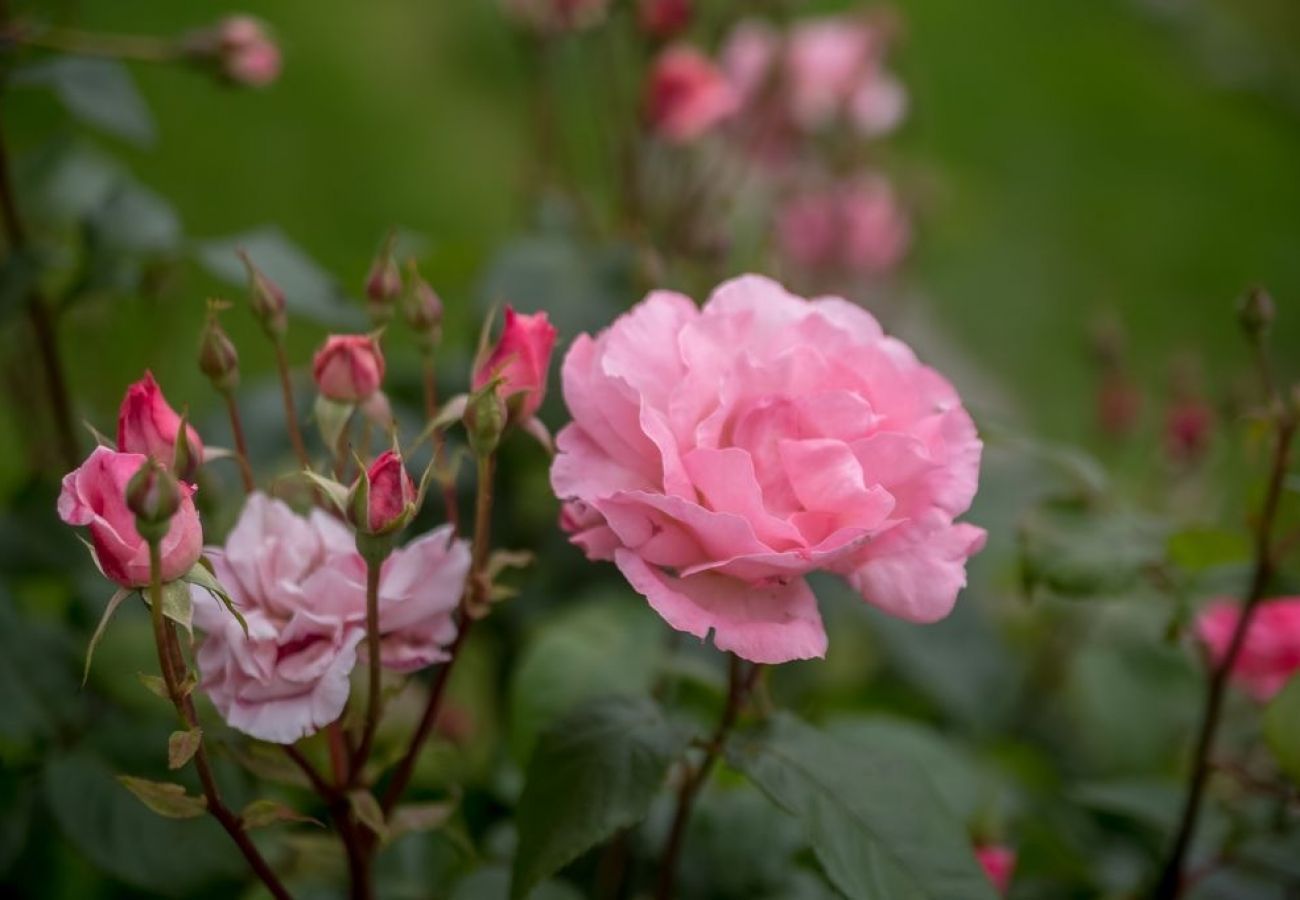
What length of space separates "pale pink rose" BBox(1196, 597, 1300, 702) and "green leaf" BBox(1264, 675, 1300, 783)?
108 mm

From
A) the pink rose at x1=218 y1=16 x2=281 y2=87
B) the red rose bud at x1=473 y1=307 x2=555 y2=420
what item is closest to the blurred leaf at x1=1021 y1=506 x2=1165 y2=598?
the red rose bud at x1=473 y1=307 x2=555 y2=420

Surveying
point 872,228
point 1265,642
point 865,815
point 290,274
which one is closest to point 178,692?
point 865,815

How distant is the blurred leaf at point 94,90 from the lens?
0.68m

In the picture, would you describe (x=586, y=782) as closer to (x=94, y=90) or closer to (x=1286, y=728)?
(x=1286, y=728)

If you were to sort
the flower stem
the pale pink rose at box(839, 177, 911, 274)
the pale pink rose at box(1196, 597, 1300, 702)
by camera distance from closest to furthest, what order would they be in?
the flower stem
the pale pink rose at box(1196, 597, 1300, 702)
the pale pink rose at box(839, 177, 911, 274)

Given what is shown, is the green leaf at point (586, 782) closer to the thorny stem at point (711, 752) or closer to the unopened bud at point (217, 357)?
the thorny stem at point (711, 752)

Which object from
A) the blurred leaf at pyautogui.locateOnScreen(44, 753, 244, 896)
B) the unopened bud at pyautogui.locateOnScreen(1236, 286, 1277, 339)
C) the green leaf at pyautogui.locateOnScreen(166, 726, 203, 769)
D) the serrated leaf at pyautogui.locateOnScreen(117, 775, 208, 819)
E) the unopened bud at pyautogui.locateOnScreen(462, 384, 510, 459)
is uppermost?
the unopened bud at pyautogui.locateOnScreen(1236, 286, 1277, 339)

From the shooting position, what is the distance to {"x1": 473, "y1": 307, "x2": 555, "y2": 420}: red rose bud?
0.44 m

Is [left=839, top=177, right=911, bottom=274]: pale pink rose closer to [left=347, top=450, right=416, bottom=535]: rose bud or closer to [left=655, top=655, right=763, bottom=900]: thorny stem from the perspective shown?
[left=655, top=655, right=763, bottom=900]: thorny stem

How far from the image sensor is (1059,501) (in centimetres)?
64

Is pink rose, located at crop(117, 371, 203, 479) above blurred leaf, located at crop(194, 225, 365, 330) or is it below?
above

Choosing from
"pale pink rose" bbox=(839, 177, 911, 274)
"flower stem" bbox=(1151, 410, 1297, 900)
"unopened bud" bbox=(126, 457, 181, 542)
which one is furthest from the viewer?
"pale pink rose" bbox=(839, 177, 911, 274)

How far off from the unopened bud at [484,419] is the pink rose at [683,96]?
562 millimetres

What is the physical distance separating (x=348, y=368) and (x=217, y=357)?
54 mm
